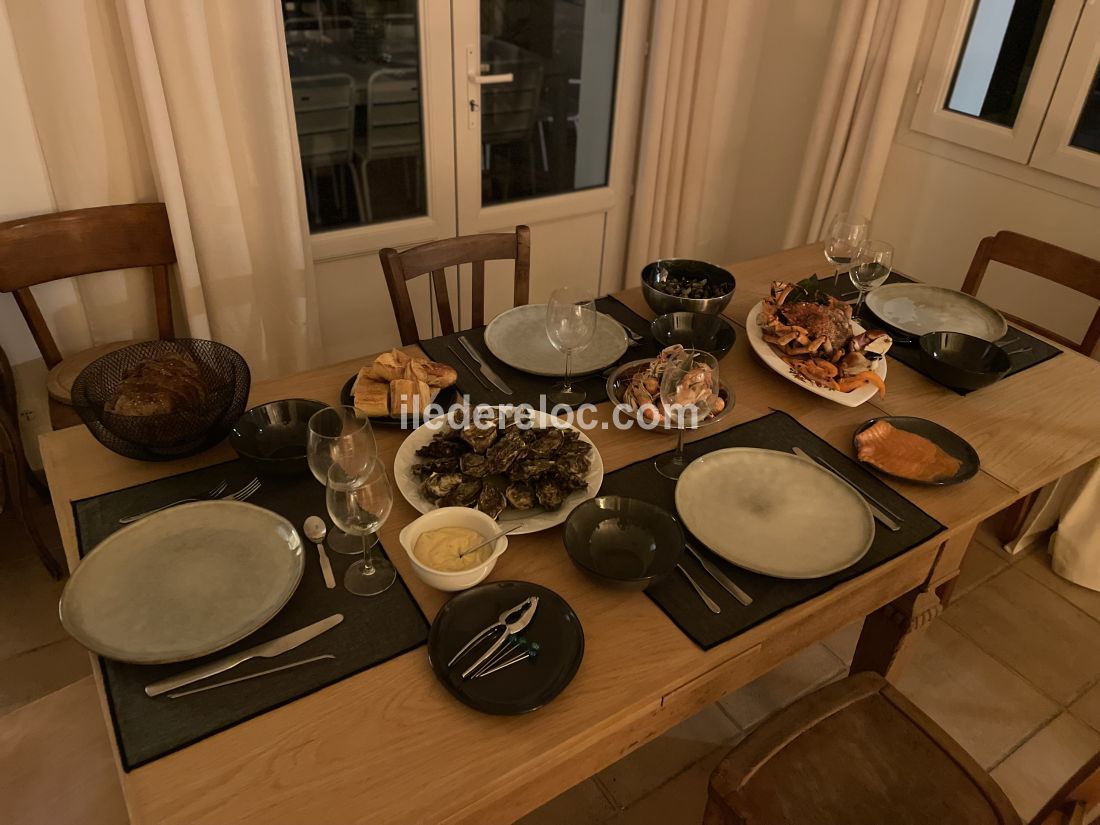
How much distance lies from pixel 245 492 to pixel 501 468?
388 mm

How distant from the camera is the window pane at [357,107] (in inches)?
89.2

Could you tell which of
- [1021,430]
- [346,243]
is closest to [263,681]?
[1021,430]

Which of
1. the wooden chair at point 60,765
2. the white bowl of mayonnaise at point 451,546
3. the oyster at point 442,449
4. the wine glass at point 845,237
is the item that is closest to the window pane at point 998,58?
the wine glass at point 845,237

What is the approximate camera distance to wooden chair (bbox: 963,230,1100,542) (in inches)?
75.8

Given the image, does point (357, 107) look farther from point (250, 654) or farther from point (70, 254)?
point (250, 654)

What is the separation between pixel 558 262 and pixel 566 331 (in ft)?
5.07

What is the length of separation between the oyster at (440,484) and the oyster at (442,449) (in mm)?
53

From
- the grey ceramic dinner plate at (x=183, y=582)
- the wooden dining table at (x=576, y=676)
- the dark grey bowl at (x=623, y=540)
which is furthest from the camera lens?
the dark grey bowl at (x=623, y=540)

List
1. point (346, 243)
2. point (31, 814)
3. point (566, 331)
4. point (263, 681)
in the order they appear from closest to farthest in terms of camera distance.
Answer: point (263, 681) → point (31, 814) → point (566, 331) → point (346, 243)

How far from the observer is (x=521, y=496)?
1.21 m

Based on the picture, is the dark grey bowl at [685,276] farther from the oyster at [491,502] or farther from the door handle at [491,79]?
the door handle at [491,79]

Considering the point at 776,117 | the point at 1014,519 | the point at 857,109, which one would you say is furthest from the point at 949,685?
the point at 776,117

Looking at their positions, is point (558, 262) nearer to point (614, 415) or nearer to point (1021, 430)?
point (614, 415)

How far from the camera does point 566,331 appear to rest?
144cm
